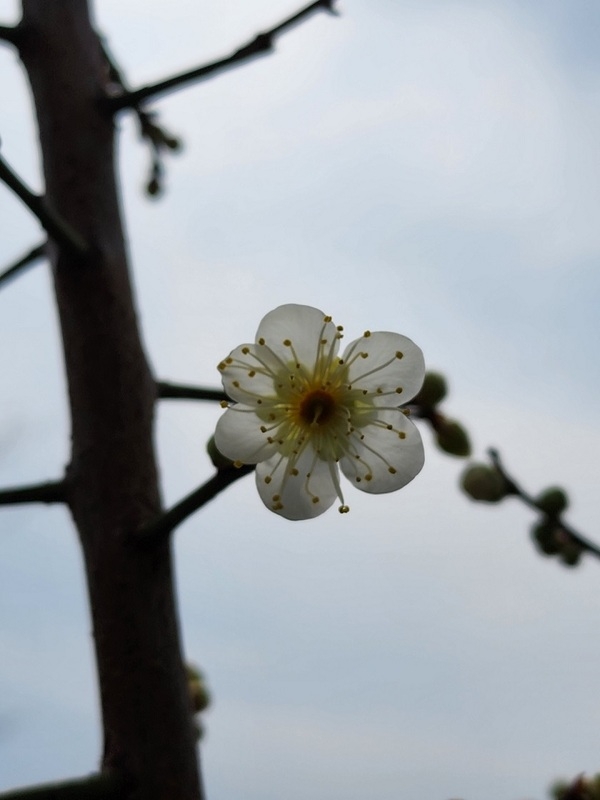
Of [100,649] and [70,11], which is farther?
[70,11]

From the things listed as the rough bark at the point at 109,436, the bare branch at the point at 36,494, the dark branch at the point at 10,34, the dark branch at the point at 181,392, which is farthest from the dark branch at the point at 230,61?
the bare branch at the point at 36,494

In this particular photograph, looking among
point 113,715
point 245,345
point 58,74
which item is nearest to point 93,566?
point 113,715

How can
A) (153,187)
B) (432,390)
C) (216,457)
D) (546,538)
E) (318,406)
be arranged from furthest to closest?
(153,187) → (546,538) → (432,390) → (318,406) → (216,457)

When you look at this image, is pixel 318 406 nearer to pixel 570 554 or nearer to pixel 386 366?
pixel 386 366

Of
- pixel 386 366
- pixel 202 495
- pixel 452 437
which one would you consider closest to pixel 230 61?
pixel 386 366

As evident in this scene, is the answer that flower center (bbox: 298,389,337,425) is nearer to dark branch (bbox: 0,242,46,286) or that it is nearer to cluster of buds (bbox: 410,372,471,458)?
cluster of buds (bbox: 410,372,471,458)

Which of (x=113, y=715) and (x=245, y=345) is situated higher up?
(x=245, y=345)

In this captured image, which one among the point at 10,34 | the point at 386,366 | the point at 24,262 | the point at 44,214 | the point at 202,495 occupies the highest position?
the point at 10,34

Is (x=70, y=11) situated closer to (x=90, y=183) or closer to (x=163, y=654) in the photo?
(x=90, y=183)
